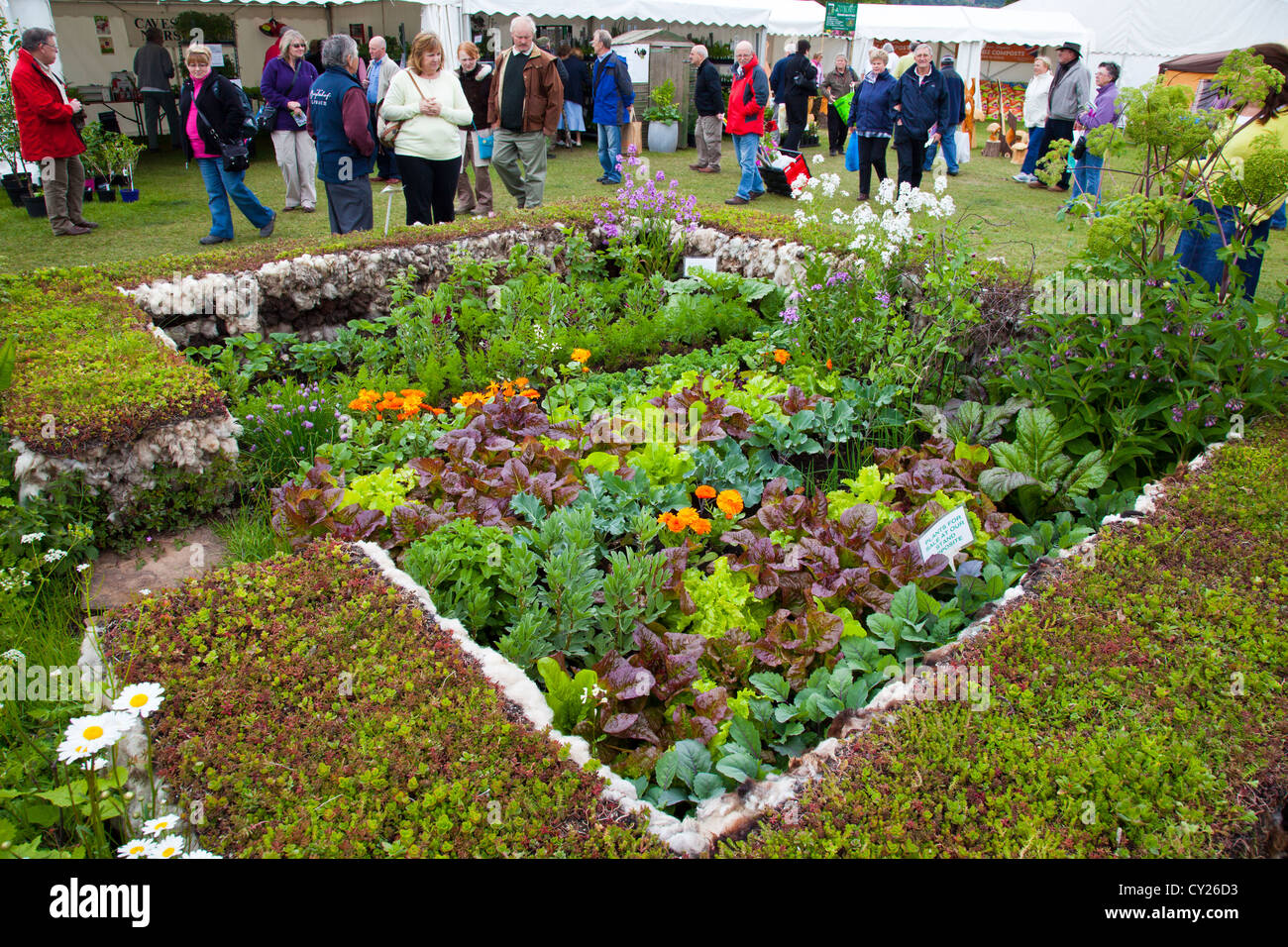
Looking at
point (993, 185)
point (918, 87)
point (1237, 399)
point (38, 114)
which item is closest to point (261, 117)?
point (38, 114)

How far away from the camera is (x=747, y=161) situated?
33.2 feet

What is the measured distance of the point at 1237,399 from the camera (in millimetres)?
3131

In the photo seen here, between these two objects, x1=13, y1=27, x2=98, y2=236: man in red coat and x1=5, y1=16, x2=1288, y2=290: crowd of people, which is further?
x1=13, y1=27, x2=98, y2=236: man in red coat

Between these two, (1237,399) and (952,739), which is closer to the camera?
(952,739)

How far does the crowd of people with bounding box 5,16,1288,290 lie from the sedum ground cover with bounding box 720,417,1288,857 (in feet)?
10.9

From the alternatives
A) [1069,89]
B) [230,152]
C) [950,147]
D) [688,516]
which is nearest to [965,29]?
[950,147]

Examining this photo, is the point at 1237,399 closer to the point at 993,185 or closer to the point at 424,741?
the point at 424,741

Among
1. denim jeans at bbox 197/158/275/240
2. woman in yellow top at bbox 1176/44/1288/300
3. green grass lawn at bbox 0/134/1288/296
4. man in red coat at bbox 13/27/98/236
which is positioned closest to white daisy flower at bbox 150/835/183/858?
woman in yellow top at bbox 1176/44/1288/300

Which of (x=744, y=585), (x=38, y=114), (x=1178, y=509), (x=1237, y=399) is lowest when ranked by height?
(x=744, y=585)

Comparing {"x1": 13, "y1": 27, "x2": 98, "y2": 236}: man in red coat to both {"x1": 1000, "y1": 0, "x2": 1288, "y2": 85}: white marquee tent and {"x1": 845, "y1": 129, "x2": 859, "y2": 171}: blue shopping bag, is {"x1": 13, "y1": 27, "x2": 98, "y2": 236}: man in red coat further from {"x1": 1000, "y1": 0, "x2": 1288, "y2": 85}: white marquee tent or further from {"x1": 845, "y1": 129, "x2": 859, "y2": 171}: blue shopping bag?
{"x1": 1000, "y1": 0, "x2": 1288, "y2": 85}: white marquee tent

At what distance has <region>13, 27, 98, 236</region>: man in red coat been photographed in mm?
7312

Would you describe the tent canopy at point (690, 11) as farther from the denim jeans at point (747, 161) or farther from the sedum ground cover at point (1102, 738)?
the sedum ground cover at point (1102, 738)

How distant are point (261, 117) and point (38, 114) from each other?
2.03 metres

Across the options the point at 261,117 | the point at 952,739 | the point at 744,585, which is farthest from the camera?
the point at 261,117
